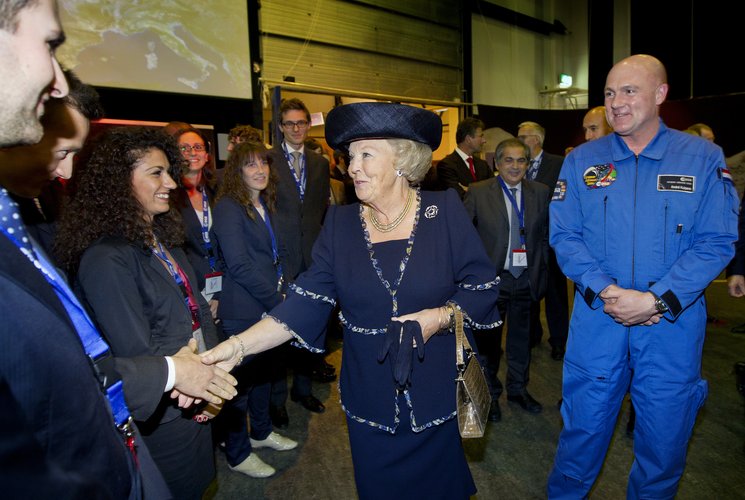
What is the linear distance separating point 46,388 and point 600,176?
2178 mm

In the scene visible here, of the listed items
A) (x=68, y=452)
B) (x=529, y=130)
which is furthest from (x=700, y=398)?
(x=529, y=130)

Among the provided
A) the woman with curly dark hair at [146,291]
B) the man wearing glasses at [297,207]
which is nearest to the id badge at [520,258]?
the man wearing glasses at [297,207]

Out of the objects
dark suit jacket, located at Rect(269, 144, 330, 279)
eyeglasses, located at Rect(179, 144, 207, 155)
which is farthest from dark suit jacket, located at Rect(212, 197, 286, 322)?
eyeglasses, located at Rect(179, 144, 207, 155)

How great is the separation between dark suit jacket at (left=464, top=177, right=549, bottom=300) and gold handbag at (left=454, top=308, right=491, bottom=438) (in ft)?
5.73

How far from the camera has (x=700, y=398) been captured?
1.99 metres

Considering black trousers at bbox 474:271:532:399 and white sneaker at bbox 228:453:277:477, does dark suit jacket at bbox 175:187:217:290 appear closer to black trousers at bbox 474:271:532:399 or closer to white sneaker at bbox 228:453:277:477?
white sneaker at bbox 228:453:277:477

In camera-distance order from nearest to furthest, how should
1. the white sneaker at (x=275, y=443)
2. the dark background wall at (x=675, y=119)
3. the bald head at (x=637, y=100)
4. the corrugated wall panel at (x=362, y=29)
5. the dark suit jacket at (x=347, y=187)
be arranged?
the bald head at (x=637, y=100) → the white sneaker at (x=275, y=443) → the dark suit jacket at (x=347, y=187) → the corrugated wall panel at (x=362, y=29) → the dark background wall at (x=675, y=119)

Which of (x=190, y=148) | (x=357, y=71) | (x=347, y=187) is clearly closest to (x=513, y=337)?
(x=190, y=148)

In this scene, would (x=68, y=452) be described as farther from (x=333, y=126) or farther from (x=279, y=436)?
(x=279, y=436)

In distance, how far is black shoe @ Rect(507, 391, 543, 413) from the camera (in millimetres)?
3335

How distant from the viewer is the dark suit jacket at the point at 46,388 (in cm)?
65

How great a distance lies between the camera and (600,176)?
2100 millimetres

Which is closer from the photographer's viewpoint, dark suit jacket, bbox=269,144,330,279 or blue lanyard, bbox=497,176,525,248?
blue lanyard, bbox=497,176,525,248

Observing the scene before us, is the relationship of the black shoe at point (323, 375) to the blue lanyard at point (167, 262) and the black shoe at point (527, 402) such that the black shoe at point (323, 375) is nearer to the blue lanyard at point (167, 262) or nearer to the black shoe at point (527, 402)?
the black shoe at point (527, 402)
